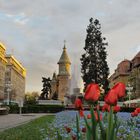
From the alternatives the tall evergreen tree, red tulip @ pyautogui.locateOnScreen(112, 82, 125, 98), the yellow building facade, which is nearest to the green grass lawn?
red tulip @ pyautogui.locateOnScreen(112, 82, 125, 98)

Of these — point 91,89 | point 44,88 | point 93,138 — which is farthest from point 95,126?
point 44,88

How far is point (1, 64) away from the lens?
145375mm

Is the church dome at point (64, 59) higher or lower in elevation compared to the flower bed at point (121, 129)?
higher

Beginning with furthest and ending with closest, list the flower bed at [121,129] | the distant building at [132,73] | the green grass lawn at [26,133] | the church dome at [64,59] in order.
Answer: the church dome at [64,59], the distant building at [132,73], the green grass lawn at [26,133], the flower bed at [121,129]

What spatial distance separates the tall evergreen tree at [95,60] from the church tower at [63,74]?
6983cm

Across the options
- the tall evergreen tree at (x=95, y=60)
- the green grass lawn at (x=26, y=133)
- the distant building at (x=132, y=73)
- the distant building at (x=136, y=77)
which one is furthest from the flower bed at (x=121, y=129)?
the distant building at (x=136, y=77)

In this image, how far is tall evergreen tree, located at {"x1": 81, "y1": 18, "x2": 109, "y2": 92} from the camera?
234 ft

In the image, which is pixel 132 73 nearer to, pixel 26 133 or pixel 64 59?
pixel 64 59

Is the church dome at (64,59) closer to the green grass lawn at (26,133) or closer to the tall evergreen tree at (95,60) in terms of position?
the tall evergreen tree at (95,60)

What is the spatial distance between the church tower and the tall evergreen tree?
229 ft

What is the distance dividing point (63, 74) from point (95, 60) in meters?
75.7

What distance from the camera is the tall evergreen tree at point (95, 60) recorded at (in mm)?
71375

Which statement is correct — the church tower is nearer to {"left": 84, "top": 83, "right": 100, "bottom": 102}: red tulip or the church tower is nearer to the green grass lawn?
the green grass lawn

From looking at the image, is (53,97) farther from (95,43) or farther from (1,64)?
(95,43)
